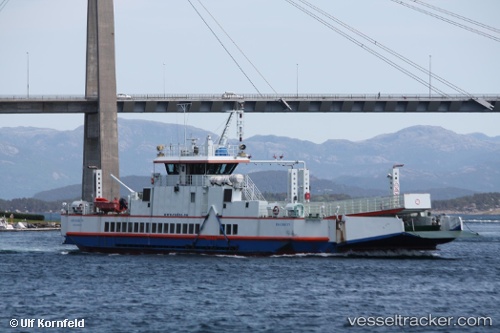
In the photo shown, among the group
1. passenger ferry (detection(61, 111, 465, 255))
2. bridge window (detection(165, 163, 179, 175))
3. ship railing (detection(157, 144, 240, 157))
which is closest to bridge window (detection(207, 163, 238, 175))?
passenger ferry (detection(61, 111, 465, 255))

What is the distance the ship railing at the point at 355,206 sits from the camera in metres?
60.1

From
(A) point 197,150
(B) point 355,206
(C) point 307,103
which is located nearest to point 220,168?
(A) point 197,150

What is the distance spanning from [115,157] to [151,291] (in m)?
55.9

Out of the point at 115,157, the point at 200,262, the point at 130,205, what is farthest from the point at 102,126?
the point at 200,262

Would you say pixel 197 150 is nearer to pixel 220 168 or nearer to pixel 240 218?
pixel 220 168

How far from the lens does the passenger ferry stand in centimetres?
6031

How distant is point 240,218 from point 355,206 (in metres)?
5.85

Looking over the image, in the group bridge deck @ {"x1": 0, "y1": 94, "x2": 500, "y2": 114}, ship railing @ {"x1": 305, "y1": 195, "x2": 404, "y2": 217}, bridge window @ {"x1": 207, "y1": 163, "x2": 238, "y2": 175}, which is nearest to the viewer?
ship railing @ {"x1": 305, "y1": 195, "x2": 404, "y2": 217}

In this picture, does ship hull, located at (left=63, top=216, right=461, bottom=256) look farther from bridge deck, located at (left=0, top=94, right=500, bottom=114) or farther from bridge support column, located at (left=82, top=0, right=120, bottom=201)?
bridge deck, located at (left=0, top=94, right=500, bottom=114)

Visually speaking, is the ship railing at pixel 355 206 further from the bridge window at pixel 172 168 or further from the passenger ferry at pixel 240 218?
the bridge window at pixel 172 168

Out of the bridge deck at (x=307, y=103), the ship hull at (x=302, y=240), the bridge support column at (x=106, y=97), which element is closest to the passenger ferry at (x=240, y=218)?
the ship hull at (x=302, y=240)

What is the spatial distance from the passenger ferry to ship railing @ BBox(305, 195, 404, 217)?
50mm

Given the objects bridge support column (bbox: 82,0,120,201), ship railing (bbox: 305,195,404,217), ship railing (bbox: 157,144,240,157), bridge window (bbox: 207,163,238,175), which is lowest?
ship railing (bbox: 305,195,404,217)

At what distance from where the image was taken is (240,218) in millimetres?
62188
